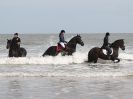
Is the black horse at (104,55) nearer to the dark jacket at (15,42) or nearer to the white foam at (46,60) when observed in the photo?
the white foam at (46,60)

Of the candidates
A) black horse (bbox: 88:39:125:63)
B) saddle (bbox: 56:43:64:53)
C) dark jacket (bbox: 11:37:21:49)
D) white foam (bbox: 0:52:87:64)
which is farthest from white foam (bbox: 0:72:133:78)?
dark jacket (bbox: 11:37:21:49)

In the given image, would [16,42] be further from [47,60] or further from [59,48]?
[59,48]

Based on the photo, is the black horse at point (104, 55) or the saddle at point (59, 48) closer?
the black horse at point (104, 55)

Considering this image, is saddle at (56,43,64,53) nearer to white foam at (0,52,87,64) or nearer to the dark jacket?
white foam at (0,52,87,64)

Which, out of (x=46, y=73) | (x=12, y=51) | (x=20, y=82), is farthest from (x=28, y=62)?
(x=20, y=82)

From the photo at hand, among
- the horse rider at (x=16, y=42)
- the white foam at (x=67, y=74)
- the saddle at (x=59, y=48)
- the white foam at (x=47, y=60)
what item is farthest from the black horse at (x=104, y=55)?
the white foam at (x=67, y=74)

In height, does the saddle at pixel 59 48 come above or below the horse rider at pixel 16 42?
below

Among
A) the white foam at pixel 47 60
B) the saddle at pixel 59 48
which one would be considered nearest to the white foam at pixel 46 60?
the white foam at pixel 47 60

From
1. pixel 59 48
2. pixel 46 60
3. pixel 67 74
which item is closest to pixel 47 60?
pixel 46 60

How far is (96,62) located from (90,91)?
470 inches

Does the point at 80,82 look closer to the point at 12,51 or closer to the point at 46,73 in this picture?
the point at 46,73

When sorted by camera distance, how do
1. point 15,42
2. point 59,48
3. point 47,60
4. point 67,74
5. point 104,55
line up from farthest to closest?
point 47,60 → point 59,48 → point 15,42 → point 104,55 → point 67,74

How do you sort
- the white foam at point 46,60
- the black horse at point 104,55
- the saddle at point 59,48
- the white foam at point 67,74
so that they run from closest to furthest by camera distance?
the white foam at point 67,74, the black horse at point 104,55, the white foam at point 46,60, the saddle at point 59,48

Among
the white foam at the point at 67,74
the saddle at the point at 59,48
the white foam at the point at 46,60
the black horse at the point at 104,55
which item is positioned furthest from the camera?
the saddle at the point at 59,48
